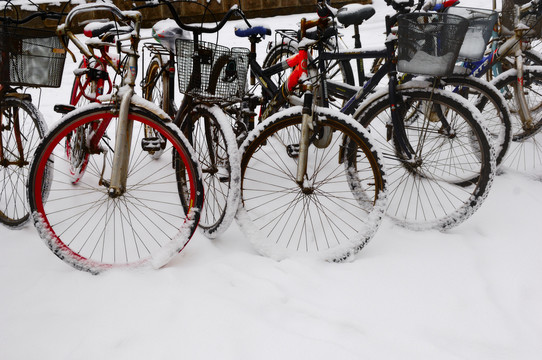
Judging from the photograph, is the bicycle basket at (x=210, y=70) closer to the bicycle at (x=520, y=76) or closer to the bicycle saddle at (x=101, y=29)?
the bicycle saddle at (x=101, y=29)

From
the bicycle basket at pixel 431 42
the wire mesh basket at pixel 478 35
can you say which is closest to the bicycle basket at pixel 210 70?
the bicycle basket at pixel 431 42

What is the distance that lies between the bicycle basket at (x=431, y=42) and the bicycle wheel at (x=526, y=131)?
1.34 metres

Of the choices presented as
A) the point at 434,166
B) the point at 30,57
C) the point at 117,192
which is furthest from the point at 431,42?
the point at 30,57

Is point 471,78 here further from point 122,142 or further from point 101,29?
point 101,29

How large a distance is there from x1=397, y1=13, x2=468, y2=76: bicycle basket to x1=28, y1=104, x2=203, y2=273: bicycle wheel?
4.89ft

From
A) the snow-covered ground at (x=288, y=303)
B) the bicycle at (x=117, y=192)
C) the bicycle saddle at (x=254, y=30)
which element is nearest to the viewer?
the snow-covered ground at (x=288, y=303)

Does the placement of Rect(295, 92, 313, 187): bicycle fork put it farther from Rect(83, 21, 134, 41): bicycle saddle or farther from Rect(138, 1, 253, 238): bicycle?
Rect(83, 21, 134, 41): bicycle saddle

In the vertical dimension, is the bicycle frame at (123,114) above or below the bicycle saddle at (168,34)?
below

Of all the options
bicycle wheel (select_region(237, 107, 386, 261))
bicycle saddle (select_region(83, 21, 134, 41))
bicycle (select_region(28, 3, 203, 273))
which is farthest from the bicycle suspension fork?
bicycle wheel (select_region(237, 107, 386, 261))

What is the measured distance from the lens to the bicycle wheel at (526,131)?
341 centimetres

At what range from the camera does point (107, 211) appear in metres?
2.83

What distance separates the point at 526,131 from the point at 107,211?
3572 millimetres

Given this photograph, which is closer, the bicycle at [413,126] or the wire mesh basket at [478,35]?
the bicycle at [413,126]

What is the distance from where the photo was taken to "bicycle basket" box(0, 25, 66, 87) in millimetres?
2646
